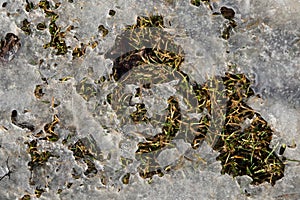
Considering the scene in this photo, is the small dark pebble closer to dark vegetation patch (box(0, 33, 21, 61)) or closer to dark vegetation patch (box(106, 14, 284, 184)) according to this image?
dark vegetation patch (box(106, 14, 284, 184))

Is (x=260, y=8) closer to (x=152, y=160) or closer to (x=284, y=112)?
(x=284, y=112)

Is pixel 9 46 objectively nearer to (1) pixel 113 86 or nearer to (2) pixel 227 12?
(1) pixel 113 86

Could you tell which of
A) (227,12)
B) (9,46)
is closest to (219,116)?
(227,12)

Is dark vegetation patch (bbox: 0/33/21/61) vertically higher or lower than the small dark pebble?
lower

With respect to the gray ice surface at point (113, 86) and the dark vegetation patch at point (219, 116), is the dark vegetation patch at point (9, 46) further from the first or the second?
the dark vegetation patch at point (219, 116)

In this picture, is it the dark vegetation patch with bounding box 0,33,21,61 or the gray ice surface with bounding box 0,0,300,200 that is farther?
the dark vegetation patch with bounding box 0,33,21,61

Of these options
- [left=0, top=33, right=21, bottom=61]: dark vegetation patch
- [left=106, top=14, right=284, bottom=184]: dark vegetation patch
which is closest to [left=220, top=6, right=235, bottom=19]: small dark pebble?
[left=106, top=14, right=284, bottom=184]: dark vegetation patch

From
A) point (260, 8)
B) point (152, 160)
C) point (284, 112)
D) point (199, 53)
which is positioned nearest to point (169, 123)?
point (152, 160)

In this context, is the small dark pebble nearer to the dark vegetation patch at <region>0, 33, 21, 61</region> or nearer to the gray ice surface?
the gray ice surface
